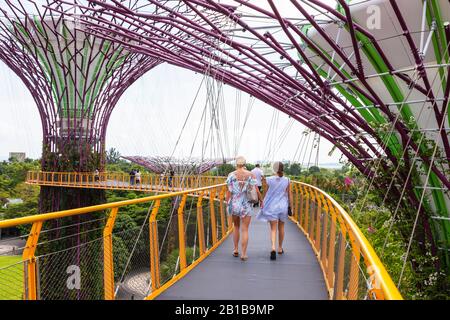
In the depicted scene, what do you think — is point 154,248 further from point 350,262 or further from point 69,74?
point 69,74

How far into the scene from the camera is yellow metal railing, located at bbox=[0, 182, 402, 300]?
8.08 ft

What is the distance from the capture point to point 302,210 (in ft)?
36.2

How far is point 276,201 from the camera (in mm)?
7043

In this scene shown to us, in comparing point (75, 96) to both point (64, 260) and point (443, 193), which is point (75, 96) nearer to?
point (443, 193)

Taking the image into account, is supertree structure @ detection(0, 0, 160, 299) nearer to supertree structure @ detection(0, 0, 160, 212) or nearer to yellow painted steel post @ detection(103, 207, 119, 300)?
supertree structure @ detection(0, 0, 160, 212)

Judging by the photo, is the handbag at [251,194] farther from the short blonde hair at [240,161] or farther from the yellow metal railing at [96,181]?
the yellow metal railing at [96,181]

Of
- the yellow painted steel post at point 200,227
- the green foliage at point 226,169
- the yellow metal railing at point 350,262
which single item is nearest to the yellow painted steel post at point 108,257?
the yellow metal railing at point 350,262

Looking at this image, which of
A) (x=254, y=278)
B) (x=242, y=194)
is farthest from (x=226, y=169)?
(x=254, y=278)

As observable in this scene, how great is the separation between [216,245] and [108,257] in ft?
13.4

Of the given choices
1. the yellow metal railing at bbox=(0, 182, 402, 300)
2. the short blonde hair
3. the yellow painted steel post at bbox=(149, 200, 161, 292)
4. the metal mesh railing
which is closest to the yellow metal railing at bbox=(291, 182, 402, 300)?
the yellow metal railing at bbox=(0, 182, 402, 300)

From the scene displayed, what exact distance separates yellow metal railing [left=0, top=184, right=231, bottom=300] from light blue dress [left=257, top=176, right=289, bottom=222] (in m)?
1.01

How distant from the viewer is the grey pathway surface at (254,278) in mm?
5016
